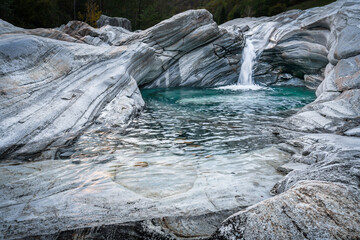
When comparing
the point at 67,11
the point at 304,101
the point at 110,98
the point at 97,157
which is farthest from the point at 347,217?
the point at 67,11

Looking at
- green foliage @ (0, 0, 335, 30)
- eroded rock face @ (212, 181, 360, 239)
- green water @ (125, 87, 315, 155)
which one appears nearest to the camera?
eroded rock face @ (212, 181, 360, 239)

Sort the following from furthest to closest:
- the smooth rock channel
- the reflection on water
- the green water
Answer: the green water < the reflection on water < the smooth rock channel

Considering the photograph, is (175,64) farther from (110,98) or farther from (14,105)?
(14,105)

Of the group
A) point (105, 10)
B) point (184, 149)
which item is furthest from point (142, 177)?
point (105, 10)

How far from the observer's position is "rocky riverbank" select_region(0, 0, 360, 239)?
205 cm

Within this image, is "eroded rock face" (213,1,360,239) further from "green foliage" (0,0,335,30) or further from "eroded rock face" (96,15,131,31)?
"eroded rock face" (96,15,131,31)

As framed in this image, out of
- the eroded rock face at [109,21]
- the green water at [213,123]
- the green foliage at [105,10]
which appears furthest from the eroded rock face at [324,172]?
the eroded rock face at [109,21]

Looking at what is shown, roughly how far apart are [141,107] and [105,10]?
3473cm

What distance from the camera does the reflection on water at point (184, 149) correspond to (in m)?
3.55

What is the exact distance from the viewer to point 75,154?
459 cm

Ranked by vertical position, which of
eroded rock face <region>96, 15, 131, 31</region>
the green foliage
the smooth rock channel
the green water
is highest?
the green foliage

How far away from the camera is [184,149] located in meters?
5.18

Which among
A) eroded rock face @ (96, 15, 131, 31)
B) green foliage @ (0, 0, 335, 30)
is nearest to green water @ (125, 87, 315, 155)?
green foliage @ (0, 0, 335, 30)

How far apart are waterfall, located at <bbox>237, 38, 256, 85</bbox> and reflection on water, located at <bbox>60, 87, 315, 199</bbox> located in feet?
32.3
